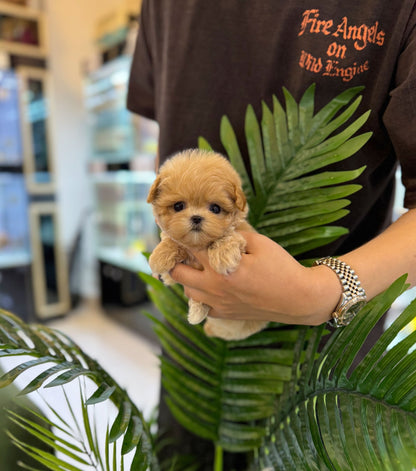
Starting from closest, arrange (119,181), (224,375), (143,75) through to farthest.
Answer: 1. (224,375)
2. (143,75)
3. (119,181)

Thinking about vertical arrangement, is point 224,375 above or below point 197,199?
below

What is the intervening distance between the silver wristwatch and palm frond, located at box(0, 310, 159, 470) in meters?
0.33

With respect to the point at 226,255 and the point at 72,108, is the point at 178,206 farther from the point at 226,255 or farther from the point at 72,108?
the point at 72,108

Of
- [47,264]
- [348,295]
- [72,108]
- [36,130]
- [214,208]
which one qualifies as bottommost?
[47,264]

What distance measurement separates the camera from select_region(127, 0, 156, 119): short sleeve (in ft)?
2.89

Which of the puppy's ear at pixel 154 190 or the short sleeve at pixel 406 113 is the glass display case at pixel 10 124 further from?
the short sleeve at pixel 406 113

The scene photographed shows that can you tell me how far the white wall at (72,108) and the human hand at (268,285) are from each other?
10.1 feet

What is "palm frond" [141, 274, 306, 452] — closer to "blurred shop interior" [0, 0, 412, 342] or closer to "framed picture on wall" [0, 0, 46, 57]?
"blurred shop interior" [0, 0, 412, 342]

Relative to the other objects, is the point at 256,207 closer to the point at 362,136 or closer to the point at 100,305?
the point at 362,136

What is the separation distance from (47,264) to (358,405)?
308cm

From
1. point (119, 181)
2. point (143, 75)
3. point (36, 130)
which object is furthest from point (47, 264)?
point (143, 75)

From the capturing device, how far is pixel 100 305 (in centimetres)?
343

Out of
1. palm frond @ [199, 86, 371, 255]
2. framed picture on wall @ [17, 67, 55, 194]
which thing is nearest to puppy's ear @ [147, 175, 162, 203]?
palm frond @ [199, 86, 371, 255]

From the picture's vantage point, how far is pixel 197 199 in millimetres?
468
